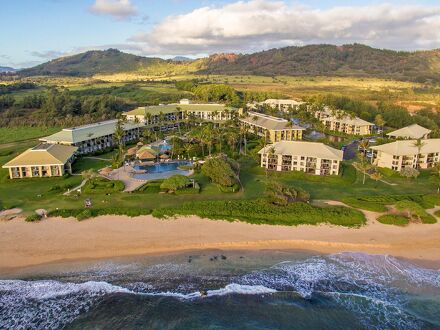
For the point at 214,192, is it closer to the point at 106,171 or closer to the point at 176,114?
the point at 106,171

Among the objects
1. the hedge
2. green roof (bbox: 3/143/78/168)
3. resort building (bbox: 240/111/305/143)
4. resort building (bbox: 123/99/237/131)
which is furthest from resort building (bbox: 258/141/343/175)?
resort building (bbox: 123/99/237/131)

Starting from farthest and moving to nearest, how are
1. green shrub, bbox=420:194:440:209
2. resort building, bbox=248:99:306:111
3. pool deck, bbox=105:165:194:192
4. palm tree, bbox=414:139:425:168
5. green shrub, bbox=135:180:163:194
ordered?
resort building, bbox=248:99:306:111 < palm tree, bbox=414:139:425:168 < pool deck, bbox=105:165:194:192 < green shrub, bbox=135:180:163:194 < green shrub, bbox=420:194:440:209

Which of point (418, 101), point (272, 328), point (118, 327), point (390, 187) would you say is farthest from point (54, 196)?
point (418, 101)

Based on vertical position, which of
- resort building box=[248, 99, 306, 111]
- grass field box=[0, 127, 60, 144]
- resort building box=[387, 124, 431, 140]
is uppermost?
resort building box=[248, 99, 306, 111]

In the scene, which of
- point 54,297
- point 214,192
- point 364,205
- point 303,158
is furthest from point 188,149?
point 54,297

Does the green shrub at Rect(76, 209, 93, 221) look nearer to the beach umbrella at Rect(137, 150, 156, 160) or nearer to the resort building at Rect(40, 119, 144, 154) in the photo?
the beach umbrella at Rect(137, 150, 156, 160)
